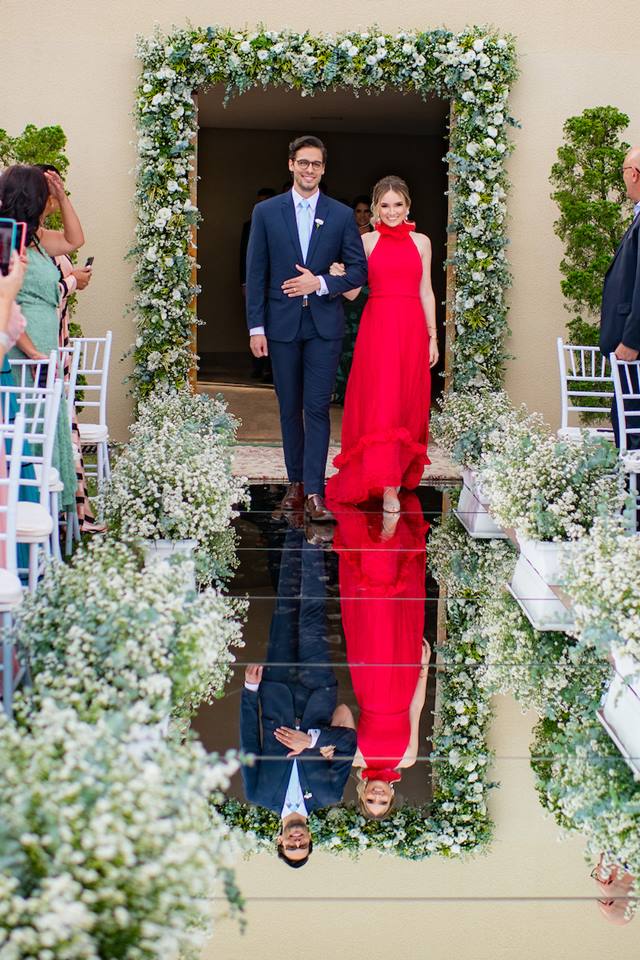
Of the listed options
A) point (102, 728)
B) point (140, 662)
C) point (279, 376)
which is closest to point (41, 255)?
point (279, 376)

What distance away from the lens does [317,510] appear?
6.93m

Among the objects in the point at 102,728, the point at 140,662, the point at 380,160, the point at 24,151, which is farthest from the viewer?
the point at 380,160

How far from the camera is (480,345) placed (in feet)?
30.6

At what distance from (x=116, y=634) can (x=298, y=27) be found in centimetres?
698

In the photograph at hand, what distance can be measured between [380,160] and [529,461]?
12.6m

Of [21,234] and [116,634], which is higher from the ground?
[21,234]

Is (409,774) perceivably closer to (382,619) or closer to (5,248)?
(382,619)

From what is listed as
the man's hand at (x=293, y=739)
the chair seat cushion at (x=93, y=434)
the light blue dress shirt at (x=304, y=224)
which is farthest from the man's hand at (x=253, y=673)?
the light blue dress shirt at (x=304, y=224)

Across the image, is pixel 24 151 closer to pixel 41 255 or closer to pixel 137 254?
pixel 137 254

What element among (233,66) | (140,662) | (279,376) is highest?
(233,66)

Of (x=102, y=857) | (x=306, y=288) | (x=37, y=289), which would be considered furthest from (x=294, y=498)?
(x=102, y=857)

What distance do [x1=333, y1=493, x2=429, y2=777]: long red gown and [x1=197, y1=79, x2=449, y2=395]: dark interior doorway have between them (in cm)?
830

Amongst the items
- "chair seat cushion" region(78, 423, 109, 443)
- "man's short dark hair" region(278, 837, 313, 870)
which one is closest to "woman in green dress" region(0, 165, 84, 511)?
"chair seat cushion" region(78, 423, 109, 443)

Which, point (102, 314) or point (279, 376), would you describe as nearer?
point (279, 376)
